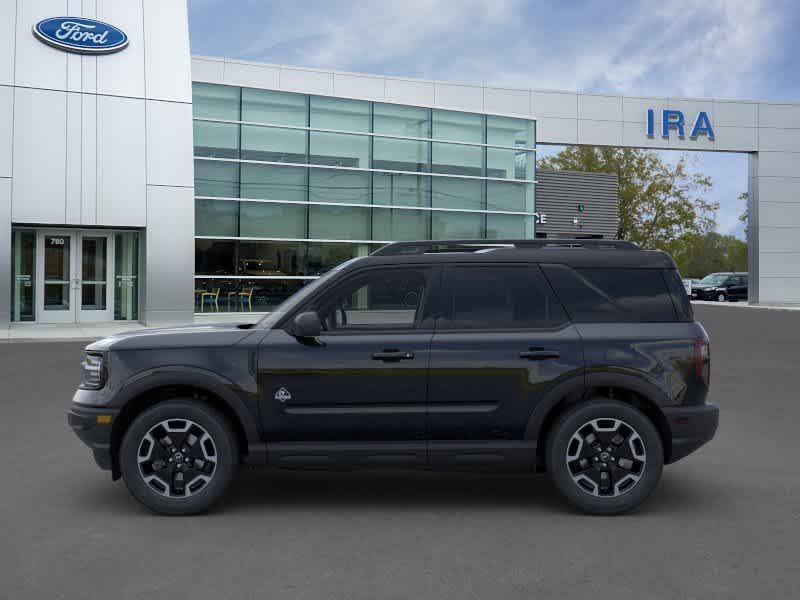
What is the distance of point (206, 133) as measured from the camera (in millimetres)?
29859

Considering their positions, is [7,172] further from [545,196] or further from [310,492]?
[545,196]

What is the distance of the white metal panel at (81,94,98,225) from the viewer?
981 inches

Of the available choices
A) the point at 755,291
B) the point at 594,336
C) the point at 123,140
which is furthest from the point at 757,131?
the point at 594,336

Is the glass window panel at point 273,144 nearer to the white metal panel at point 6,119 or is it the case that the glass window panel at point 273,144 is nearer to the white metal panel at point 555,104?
the white metal panel at point 6,119

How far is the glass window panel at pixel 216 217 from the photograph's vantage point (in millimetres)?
29250

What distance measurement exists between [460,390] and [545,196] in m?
40.1

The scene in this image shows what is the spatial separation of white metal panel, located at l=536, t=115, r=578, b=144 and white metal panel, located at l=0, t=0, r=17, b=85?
24293 millimetres

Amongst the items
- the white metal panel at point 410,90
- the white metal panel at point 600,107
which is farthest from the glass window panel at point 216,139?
the white metal panel at point 600,107

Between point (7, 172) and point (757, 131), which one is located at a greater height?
point (757, 131)

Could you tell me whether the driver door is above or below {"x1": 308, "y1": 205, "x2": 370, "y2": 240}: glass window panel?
below

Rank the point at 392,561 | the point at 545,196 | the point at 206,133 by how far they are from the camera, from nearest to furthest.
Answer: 1. the point at 392,561
2. the point at 206,133
3. the point at 545,196

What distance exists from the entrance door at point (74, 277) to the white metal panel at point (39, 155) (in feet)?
4.04

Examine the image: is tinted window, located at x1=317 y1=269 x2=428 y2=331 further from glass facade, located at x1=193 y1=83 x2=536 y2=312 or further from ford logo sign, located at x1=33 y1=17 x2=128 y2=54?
glass facade, located at x1=193 y1=83 x2=536 y2=312

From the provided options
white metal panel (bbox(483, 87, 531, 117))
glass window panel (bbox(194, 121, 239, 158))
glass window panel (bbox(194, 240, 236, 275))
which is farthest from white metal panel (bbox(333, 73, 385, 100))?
glass window panel (bbox(194, 240, 236, 275))
